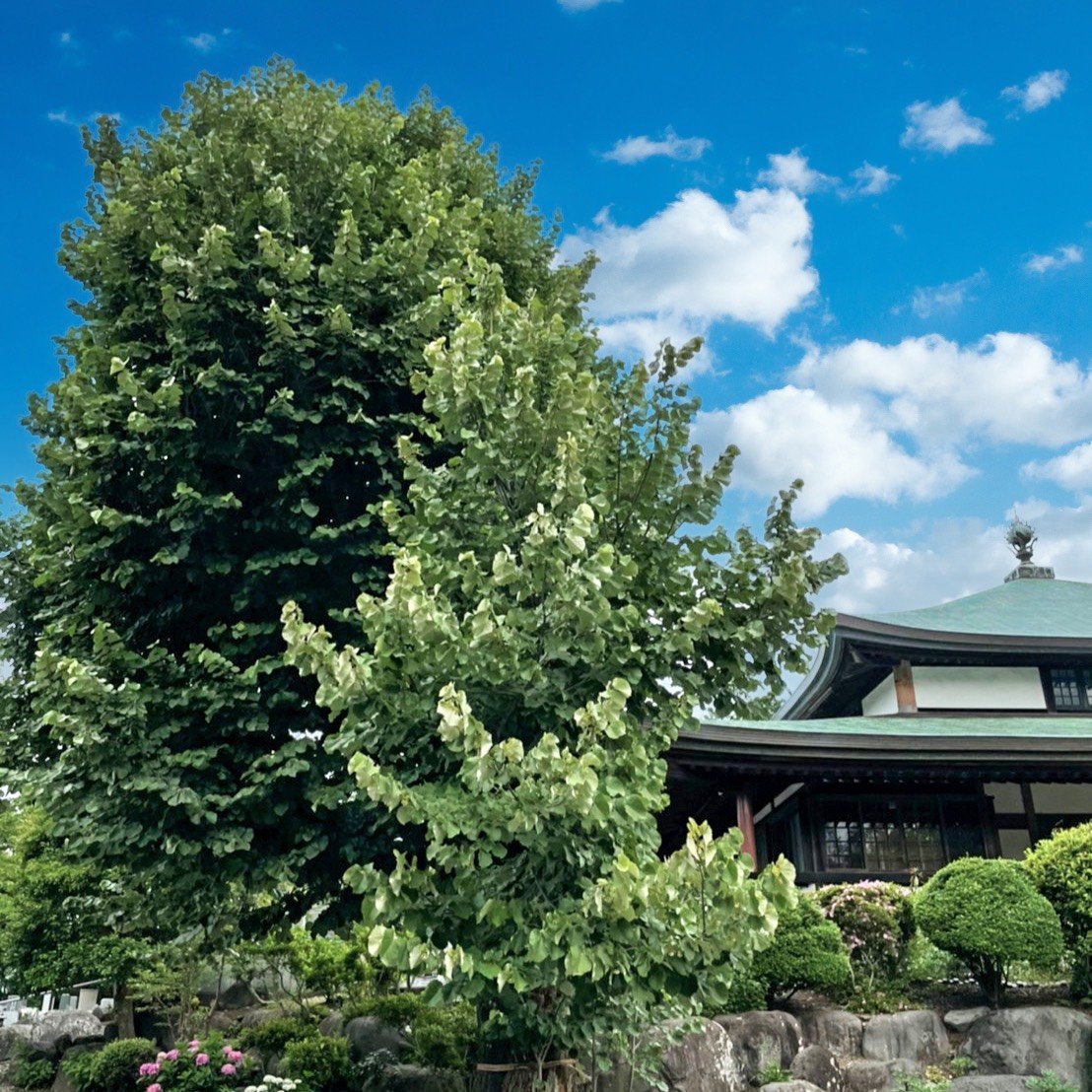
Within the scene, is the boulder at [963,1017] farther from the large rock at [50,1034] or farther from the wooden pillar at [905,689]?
the large rock at [50,1034]

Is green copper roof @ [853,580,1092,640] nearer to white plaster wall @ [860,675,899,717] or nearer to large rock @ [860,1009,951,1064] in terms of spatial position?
white plaster wall @ [860,675,899,717]

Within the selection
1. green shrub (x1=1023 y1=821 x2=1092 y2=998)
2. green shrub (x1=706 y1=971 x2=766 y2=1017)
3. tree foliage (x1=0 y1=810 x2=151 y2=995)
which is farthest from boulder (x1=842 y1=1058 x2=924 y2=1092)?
tree foliage (x1=0 y1=810 x2=151 y2=995)

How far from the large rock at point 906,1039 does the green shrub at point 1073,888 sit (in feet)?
6.71

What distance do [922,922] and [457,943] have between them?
7.98 meters

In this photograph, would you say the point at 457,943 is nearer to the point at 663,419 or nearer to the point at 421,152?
the point at 663,419

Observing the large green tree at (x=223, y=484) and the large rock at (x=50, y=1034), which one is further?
the large rock at (x=50, y=1034)

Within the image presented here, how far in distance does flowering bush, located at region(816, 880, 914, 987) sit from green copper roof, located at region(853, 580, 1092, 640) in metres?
8.41

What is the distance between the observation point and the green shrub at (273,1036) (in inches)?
540

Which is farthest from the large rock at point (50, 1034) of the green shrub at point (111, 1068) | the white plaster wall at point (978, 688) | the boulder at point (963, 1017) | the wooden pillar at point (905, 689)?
the white plaster wall at point (978, 688)

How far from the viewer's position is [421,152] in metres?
12.0

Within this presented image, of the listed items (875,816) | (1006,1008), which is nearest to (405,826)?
(1006,1008)

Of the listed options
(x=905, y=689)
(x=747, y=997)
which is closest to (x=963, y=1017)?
(x=747, y=997)

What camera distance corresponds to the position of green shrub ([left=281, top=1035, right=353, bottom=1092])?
12.0m

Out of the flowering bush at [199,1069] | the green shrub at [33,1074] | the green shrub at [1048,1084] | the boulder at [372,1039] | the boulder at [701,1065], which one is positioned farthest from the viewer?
the green shrub at [33,1074]
